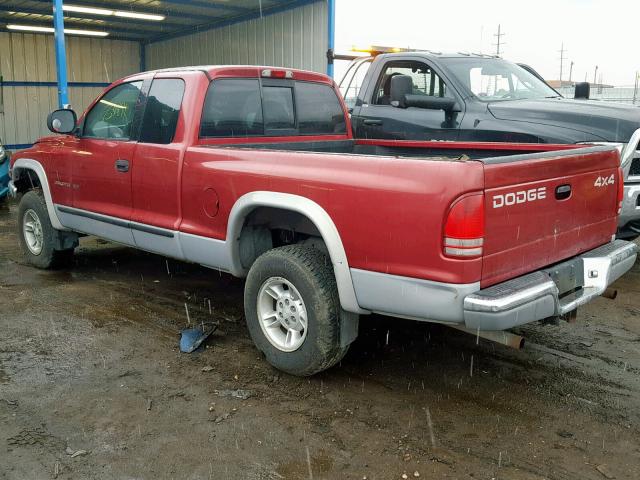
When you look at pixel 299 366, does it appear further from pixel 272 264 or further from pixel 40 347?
pixel 40 347

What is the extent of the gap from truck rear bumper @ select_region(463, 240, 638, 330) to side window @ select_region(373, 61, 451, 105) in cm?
341

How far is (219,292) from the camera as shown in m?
5.66

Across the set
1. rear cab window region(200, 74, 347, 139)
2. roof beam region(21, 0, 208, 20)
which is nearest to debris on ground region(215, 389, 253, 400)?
rear cab window region(200, 74, 347, 139)

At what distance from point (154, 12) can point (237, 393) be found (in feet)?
49.8

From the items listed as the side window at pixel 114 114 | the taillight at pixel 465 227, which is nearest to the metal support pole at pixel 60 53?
the side window at pixel 114 114

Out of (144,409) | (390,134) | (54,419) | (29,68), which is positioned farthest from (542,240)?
(29,68)

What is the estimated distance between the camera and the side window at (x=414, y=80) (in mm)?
6906

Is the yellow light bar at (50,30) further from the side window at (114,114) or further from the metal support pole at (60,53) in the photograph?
the side window at (114,114)

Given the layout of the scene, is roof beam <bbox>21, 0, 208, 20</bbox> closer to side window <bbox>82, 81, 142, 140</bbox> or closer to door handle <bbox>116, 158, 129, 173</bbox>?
side window <bbox>82, 81, 142, 140</bbox>

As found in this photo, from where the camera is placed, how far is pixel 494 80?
6.92 metres

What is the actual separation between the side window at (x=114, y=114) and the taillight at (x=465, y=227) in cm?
300

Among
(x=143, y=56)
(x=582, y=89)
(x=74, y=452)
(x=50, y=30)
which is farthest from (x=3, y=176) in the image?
(x=143, y=56)

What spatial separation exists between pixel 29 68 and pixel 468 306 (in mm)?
20023

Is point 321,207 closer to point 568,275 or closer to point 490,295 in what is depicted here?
point 490,295
